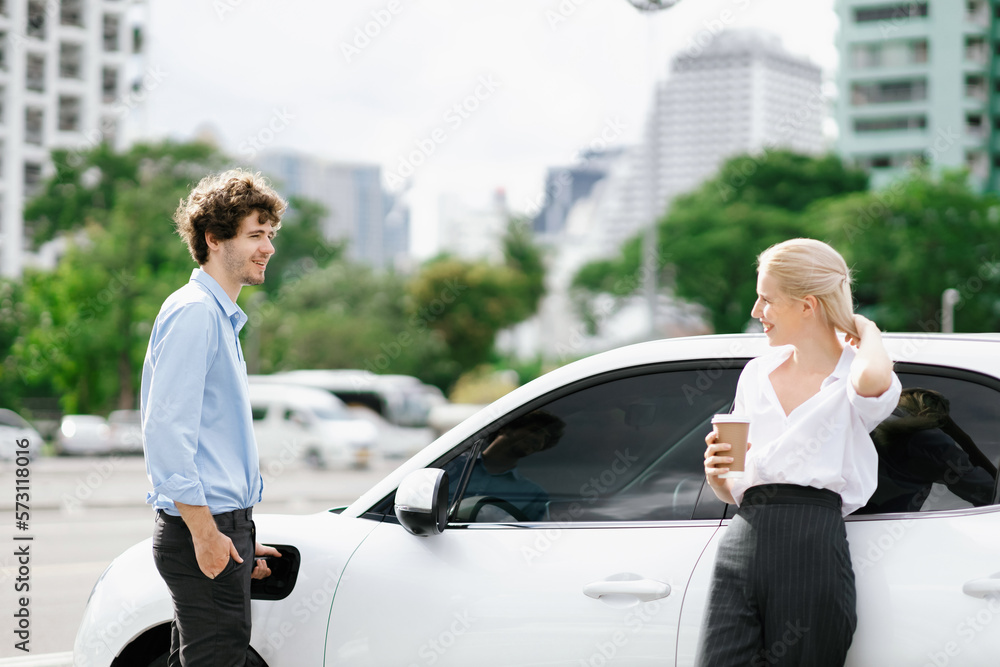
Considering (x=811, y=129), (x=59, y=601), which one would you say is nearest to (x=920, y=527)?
(x=59, y=601)

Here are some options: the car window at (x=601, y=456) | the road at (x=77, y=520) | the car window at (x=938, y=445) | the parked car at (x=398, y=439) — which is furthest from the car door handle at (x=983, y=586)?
the parked car at (x=398, y=439)

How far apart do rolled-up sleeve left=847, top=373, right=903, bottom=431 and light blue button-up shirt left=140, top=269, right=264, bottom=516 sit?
4.90 feet

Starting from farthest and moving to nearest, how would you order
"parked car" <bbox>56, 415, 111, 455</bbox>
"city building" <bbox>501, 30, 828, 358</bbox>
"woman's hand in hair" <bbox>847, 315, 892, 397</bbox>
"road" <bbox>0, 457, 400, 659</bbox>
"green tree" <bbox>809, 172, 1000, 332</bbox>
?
"city building" <bbox>501, 30, 828, 358</bbox> → "green tree" <bbox>809, 172, 1000, 332</bbox> → "parked car" <bbox>56, 415, 111, 455</bbox> → "road" <bbox>0, 457, 400, 659</bbox> → "woman's hand in hair" <bbox>847, 315, 892, 397</bbox>

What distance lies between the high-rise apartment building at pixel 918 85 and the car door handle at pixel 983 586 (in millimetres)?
67169

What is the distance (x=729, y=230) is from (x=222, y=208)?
44.8m

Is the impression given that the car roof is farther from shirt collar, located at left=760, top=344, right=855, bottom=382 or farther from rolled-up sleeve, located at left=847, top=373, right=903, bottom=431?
rolled-up sleeve, located at left=847, top=373, right=903, bottom=431

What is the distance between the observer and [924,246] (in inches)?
1563

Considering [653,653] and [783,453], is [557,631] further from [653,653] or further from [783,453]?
[783,453]

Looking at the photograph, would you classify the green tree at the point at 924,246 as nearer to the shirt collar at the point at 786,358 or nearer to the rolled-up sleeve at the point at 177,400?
the shirt collar at the point at 786,358

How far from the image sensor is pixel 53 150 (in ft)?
194

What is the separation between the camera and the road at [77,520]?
253 inches

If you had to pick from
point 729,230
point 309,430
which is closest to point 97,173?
point 729,230

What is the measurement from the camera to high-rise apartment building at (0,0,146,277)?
2463 inches

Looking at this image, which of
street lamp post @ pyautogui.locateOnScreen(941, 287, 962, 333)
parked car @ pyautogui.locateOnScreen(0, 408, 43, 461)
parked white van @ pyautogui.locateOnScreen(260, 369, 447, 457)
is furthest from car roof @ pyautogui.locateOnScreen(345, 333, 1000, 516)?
street lamp post @ pyautogui.locateOnScreen(941, 287, 962, 333)
